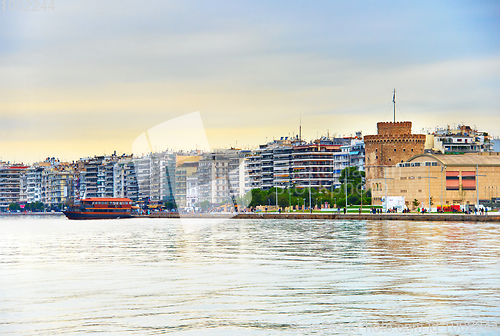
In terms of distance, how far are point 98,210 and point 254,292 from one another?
94.6m

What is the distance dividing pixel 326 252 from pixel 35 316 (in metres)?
17.5

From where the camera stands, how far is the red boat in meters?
111

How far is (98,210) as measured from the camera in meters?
112

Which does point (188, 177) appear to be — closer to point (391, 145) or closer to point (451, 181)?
point (391, 145)

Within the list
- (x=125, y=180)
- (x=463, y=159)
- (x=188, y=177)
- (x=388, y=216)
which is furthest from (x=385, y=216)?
(x=125, y=180)

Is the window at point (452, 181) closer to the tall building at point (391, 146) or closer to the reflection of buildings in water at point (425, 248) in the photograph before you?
the tall building at point (391, 146)

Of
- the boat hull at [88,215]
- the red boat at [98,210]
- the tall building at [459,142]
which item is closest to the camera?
the boat hull at [88,215]

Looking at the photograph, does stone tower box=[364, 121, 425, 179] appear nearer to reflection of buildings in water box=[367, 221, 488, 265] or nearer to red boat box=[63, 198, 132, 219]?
red boat box=[63, 198, 132, 219]

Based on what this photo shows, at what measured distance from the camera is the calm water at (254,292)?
15.4 meters

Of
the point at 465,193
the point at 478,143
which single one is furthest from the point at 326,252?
the point at 478,143

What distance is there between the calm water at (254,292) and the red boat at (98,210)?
78.6 m

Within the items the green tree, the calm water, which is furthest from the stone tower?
the calm water

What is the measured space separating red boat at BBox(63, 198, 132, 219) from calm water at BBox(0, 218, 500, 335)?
78.6 m

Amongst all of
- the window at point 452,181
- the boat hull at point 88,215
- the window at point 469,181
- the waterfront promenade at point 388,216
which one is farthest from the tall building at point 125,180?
the window at point 469,181
